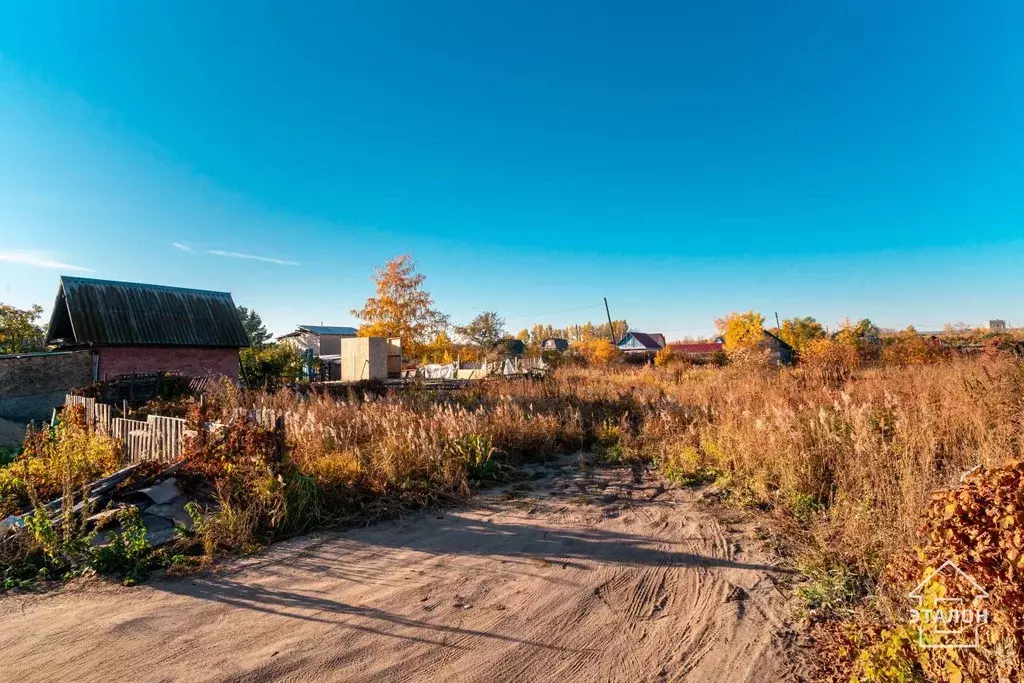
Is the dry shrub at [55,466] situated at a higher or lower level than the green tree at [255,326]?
lower

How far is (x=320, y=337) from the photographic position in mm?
62906

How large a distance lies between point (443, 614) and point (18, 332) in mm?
32359

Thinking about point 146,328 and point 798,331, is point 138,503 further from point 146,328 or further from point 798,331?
point 798,331

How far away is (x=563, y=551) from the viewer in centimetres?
471

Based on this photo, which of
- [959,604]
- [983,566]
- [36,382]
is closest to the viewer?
[983,566]

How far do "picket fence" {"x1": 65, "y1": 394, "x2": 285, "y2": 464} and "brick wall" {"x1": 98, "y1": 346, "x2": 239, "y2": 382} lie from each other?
10652 millimetres

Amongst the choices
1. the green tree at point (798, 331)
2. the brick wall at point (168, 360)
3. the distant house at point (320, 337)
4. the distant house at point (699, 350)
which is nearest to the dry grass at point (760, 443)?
the brick wall at point (168, 360)

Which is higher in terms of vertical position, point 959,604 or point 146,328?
point 146,328

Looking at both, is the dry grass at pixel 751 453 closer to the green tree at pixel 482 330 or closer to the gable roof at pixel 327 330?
the green tree at pixel 482 330

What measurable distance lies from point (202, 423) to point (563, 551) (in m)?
5.48

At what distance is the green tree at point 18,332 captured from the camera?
24.2 m

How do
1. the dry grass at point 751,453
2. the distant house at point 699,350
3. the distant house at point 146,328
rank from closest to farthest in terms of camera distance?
the dry grass at point 751,453 → the distant house at point 146,328 → the distant house at point 699,350

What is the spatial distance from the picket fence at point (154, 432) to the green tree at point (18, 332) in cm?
2117

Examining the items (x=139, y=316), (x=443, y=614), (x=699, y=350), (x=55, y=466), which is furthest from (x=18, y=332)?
(x=699, y=350)
